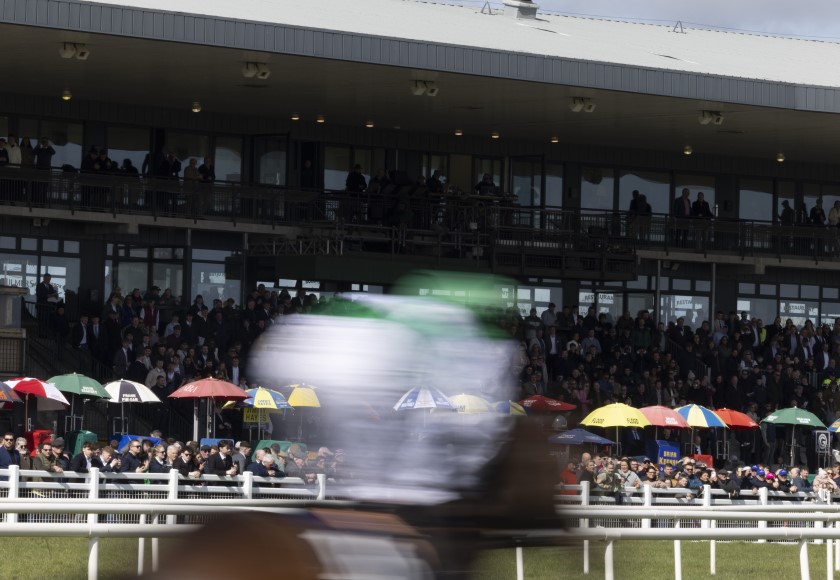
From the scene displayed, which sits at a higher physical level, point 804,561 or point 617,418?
point 617,418

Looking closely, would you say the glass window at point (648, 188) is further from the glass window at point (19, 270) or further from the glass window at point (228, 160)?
the glass window at point (19, 270)

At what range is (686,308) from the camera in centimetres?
3878

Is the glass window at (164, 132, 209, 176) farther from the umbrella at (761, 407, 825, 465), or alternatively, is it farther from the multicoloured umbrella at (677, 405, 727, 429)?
the umbrella at (761, 407, 825, 465)

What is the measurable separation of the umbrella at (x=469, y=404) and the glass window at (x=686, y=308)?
32156 mm

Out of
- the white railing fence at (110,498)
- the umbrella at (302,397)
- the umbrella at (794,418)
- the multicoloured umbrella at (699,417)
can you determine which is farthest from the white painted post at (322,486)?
the umbrella at (794,418)

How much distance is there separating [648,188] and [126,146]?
43.6 ft

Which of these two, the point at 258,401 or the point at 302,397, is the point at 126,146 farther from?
the point at 302,397

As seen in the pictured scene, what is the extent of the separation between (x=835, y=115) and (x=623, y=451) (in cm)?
981

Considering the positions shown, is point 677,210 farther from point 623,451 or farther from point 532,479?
point 532,479

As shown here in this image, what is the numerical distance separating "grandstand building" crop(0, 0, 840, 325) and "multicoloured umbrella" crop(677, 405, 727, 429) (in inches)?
274

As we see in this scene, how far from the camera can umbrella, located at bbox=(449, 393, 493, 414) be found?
660cm

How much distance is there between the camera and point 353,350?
6.21 meters

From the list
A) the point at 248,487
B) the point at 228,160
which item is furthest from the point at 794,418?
the point at 228,160

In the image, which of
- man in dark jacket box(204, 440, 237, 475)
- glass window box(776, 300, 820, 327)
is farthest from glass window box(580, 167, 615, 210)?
man in dark jacket box(204, 440, 237, 475)
